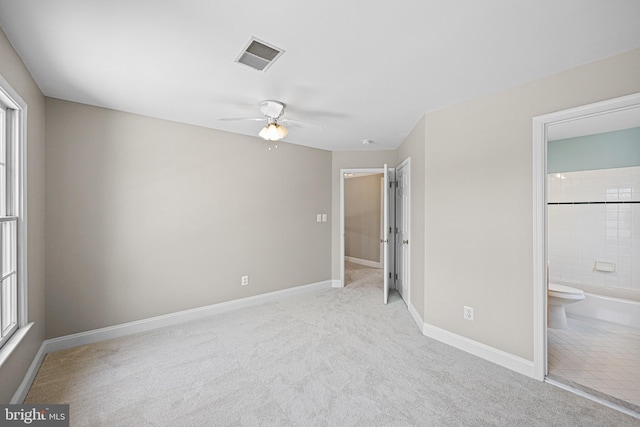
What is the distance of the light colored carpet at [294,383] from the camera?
1.75m

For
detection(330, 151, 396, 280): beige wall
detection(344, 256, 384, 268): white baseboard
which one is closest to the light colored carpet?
detection(330, 151, 396, 280): beige wall

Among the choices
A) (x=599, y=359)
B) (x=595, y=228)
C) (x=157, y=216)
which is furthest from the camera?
(x=595, y=228)

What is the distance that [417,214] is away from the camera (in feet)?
10.8

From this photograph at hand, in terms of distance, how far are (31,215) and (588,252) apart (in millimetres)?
6021

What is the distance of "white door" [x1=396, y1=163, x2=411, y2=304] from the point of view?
3830 millimetres

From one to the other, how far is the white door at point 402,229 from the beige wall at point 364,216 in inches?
78.4

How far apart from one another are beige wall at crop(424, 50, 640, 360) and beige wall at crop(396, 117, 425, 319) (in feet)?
0.45

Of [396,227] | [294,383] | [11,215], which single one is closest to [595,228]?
[396,227]

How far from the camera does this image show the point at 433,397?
1929 millimetres

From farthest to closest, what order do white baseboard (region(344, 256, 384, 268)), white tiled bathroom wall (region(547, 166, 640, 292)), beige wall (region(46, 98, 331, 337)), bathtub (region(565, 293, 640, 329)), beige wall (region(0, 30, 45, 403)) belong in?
white baseboard (region(344, 256, 384, 268)), white tiled bathroom wall (region(547, 166, 640, 292)), bathtub (region(565, 293, 640, 329)), beige wall (region(46, 98, 331, 337)), beige wall (region(0, 30, 45, 403))

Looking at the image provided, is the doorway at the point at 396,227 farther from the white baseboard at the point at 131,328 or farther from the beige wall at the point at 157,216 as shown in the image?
the white baseboard at the point at 131,328

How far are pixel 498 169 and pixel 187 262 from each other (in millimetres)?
3485

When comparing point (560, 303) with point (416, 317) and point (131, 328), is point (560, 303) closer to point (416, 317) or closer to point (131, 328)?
point (416, 317)

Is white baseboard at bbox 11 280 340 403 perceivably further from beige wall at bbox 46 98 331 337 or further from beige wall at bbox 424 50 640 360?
beige wall at bbox 424 50 640 360
